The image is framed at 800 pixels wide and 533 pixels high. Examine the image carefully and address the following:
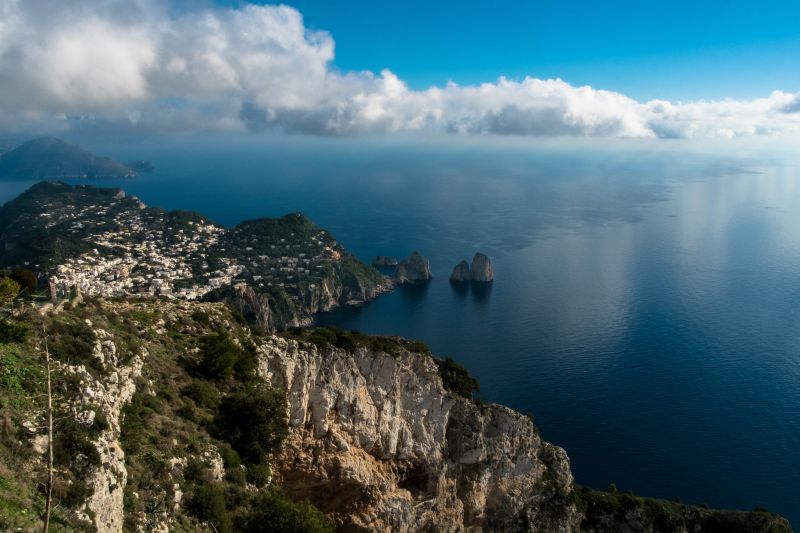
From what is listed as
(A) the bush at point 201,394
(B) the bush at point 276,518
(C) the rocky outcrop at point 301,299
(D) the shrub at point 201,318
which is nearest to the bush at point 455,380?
(D) the shrub at point 201,318

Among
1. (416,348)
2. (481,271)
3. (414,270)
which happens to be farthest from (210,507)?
(414,270)

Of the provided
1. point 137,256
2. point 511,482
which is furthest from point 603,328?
point 137,256

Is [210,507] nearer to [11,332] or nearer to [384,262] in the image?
[11,332]

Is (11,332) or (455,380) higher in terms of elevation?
(11,332)

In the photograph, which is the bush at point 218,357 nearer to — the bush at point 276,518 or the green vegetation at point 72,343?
the green vegetation at point 72,343

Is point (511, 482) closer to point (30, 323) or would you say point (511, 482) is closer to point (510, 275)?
point (30, 323)

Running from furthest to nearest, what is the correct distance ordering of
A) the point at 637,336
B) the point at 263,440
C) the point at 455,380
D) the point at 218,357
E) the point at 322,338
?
1. the point at 637,336
2. the point at 455,380
3. the point at 322,338
4. the point at 218,357
5. the point at 263,440

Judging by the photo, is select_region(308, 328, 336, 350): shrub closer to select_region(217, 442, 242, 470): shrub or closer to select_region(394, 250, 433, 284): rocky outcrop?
select_region(217, 442, 242, 470): shrub
